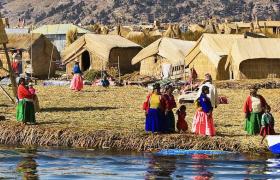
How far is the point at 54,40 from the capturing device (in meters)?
60.1

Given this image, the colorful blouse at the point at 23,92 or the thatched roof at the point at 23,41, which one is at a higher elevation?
the thatched roof at the point at 23,41

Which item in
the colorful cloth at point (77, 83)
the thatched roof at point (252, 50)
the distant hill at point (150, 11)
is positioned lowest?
the colorful cloth at point (77, 83)

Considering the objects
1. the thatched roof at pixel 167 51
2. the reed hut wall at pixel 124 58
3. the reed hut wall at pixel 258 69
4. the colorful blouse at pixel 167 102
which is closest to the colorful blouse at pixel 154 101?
the colorful blouse at pixel 167 102

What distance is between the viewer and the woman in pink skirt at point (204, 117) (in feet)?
58.3

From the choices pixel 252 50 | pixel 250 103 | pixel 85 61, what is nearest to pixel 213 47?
pixel 252 50

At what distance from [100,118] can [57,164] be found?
5058 millimetres

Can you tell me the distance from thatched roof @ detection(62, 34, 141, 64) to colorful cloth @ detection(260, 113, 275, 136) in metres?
22.5

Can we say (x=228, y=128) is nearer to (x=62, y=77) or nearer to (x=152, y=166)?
(x=152, y=166)

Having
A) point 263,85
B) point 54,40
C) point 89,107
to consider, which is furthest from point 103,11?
point 89,107

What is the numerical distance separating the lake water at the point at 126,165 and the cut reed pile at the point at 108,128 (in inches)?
19.3

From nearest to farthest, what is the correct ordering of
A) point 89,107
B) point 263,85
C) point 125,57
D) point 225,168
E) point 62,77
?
point 225,168 → point 89,107 → point 263,85 → point 62,77 → point 125,57

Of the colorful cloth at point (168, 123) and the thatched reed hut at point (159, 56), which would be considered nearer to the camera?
the colorful cloth at point (168, 123)

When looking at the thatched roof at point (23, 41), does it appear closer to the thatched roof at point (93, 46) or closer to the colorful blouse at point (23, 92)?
the thatched roof at point (93, 46)

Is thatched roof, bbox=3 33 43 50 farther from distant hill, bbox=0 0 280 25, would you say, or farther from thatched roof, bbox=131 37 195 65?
distant hill, bbox=0 0 280 25
